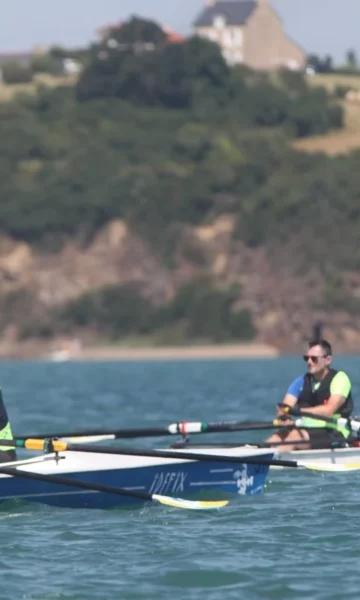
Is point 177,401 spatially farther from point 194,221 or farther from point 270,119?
point 270,119

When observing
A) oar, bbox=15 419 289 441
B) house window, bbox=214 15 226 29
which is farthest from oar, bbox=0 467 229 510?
house window, bbox=214 15 226 29

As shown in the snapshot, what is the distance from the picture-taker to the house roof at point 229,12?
171m

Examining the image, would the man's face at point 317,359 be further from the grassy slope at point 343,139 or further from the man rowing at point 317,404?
the grassy slope at point 343,139

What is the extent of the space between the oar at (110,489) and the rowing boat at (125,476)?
11 cm

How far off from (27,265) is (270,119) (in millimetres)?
27869

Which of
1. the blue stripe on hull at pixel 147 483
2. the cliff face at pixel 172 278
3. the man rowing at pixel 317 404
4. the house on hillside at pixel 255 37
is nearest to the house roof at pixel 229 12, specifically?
the house on hillside at pixel 255 37

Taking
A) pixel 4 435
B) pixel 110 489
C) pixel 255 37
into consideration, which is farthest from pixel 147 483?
pixel 255 37

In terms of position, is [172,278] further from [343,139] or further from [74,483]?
[74,483]

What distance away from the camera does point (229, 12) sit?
6816 inches

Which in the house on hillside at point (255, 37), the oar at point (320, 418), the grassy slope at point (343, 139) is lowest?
the oar at point (320, 418)

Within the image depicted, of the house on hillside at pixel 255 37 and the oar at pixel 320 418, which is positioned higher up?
the house on hillside at pixel 255 37

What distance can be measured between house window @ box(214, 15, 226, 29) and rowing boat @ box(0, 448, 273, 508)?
500 feet

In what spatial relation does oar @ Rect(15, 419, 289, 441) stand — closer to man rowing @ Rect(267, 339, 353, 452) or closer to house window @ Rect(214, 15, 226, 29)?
man rowing @ Rect(267, 339, 353, 452)

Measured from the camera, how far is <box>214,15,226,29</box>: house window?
172500mm
